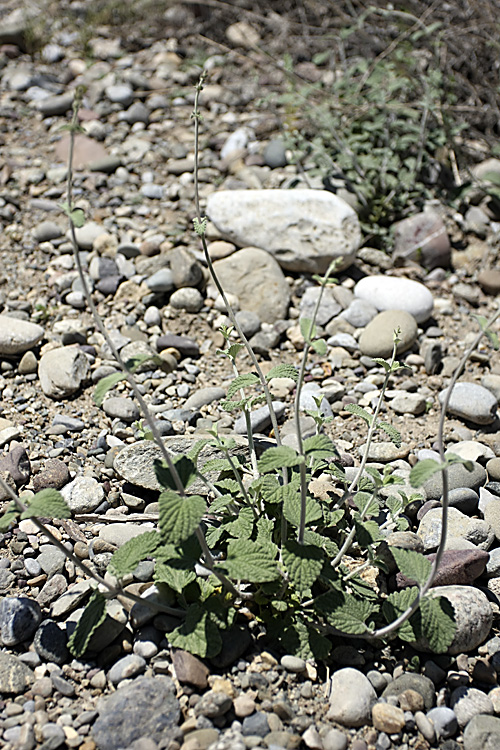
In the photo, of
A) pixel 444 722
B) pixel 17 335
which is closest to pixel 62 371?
pixel 17 335

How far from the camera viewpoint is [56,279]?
12.9 ft

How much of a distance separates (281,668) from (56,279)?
105 inches

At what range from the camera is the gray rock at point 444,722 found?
194cm

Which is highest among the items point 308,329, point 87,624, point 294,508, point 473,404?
point 308,329

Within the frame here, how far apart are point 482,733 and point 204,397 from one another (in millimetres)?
1837

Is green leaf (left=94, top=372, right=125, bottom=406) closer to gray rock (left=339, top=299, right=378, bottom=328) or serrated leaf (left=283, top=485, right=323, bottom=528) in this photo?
serrated leaf (left=283, top=485, right=323, bottom=528)

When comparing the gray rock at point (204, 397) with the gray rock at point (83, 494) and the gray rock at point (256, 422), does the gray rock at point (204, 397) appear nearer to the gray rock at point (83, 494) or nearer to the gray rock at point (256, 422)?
the gray rock at point (256, 422)

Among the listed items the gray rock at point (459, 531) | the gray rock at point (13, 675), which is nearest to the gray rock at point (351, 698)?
the gray rock at point (459, 531)

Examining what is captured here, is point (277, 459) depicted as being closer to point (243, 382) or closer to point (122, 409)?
point (243, 382)

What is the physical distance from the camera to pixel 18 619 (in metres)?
2.11

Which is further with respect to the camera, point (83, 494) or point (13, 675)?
point (83, 494)

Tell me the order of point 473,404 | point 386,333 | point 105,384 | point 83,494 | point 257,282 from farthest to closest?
point 257,282 → point 386,333 → point 473,404 → point 83,494 → point 105,384

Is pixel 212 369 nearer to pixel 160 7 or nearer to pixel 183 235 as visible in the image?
pixel 183 235

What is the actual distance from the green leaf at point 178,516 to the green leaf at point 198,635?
347 millimetres
